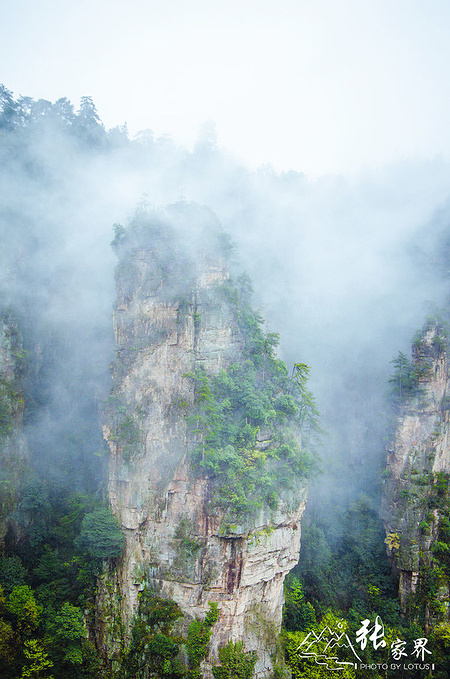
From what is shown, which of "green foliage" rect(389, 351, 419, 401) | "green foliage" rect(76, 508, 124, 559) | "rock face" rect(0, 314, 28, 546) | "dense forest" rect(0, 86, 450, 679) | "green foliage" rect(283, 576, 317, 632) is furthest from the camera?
"green foliage" rect(389, 351, 419, 401)

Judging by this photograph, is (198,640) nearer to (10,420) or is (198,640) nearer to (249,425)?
(249,425)

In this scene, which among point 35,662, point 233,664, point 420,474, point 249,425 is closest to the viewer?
point 35,662

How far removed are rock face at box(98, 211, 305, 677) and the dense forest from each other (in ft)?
2.02

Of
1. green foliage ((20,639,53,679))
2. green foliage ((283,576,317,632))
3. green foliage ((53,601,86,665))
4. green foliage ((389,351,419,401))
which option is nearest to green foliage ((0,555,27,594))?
green foliage ((53,601,86,665))

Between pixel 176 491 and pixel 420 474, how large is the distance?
13.7m

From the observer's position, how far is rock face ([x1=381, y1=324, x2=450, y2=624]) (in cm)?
2302

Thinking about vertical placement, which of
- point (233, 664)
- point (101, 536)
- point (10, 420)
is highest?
point (10, 420)

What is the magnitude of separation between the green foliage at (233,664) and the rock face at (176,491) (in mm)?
395

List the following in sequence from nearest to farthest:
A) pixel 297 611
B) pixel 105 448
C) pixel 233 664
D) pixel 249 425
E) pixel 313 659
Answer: pixel 233 664 → pixel 313 659 → pixel 249 425 → pixel 297 611 → pixel 105 448

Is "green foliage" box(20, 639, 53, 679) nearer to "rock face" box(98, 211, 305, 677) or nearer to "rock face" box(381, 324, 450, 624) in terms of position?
"rock face" box(98, 211, 305, 677)

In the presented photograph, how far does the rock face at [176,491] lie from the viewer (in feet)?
60.7

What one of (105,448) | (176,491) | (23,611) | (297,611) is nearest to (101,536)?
(176,491)

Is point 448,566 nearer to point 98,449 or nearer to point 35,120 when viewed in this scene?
point 98,449

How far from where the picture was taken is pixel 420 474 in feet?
77.8
